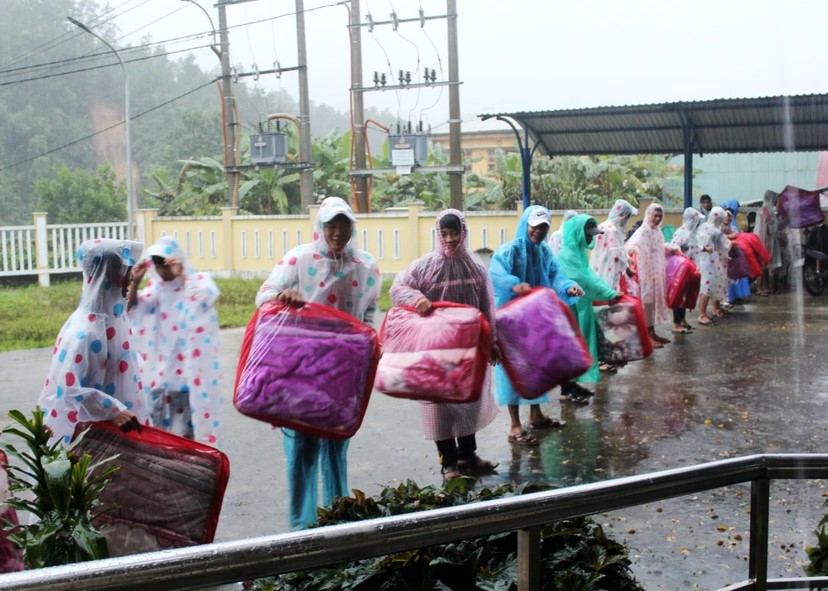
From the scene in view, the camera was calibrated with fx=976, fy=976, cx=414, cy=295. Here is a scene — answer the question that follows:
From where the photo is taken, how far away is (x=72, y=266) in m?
21.5

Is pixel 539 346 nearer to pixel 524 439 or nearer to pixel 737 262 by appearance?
pixel 524 439

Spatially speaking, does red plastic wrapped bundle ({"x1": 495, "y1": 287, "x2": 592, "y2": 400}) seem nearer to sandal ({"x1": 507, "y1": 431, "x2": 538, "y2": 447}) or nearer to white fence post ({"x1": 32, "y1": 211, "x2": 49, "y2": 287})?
sandal ({"x1": 507, "y1": 431, "x2": 538, "y2": 447})

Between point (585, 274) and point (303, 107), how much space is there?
14232 millimetres

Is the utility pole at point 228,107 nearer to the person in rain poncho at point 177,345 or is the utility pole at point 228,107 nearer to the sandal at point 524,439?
the sandal at point 524,439

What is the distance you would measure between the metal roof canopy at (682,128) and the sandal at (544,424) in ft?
28.2

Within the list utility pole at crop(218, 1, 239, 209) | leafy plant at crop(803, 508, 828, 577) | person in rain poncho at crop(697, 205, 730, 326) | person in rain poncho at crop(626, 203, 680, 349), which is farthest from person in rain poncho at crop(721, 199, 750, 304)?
utility pole at crop(218, 1, 239, 209)

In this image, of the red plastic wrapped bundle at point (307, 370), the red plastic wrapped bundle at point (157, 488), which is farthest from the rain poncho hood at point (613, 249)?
the red plastic wrapped bundle at point (157, 488)

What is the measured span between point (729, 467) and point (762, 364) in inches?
301

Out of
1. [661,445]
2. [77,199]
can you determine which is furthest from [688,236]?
[77,199]

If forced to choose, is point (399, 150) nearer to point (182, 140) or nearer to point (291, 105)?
point (182, 140)

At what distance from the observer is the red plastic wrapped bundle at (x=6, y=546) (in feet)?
9.08

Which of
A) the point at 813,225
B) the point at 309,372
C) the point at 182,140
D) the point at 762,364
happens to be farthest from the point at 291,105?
the point at 309,372

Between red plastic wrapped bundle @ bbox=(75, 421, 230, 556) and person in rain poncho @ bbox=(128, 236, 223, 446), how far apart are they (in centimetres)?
115

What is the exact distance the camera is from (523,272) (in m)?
5.99
